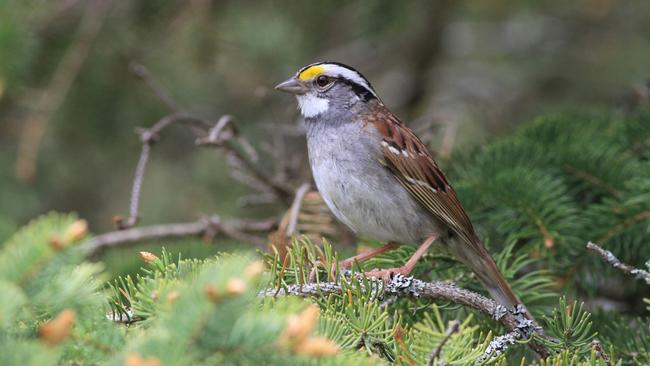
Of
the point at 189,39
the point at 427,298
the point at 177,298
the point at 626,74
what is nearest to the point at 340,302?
the point at 427,298

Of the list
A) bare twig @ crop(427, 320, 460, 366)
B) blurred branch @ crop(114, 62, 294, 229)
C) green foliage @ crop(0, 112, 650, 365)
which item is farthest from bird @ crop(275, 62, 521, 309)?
bare twig @ crop(427, 320, 460, 366)

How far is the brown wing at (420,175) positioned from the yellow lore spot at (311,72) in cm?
39

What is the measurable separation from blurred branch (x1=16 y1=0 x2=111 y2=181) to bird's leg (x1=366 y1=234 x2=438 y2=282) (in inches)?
95.3

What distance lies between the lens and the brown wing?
344cm

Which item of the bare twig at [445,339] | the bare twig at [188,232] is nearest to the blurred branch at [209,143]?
the bare twig at [188,232]

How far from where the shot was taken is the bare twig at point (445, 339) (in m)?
1.58

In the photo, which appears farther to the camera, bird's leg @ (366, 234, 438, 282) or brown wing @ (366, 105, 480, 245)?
brown wing @ (366, 105, 480, 245)

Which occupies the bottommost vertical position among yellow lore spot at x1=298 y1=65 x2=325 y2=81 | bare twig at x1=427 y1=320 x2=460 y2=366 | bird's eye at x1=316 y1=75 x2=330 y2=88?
bare twig at x1=427 y1=320 x2=460 y2=366

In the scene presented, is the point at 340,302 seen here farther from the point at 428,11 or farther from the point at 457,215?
the point at 428,11

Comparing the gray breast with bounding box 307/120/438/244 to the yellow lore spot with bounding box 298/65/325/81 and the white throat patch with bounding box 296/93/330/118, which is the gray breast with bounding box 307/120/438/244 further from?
the yellow lore spot with bounding box 298/65/325/81

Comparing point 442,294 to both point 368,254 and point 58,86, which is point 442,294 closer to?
point 368,254

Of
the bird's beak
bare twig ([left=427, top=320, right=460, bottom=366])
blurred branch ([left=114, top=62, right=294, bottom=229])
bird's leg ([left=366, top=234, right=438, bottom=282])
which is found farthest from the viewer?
the bird's beak

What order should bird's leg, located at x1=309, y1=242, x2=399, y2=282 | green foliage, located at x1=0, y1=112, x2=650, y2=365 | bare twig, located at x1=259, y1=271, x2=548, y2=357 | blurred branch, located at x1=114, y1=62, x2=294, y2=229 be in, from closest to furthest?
green foliage, located at x1=0, y1=112, x2=650, y2=365
bare twig, located at x1=259, y1=271, x2=548, y2=357
bird's leg, located at x1=309, y1=242, x2=399, y2=282
blurred branch, located at x1=114, y1=62, x2=294, y2=229

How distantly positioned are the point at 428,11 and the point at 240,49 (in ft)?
4.97
